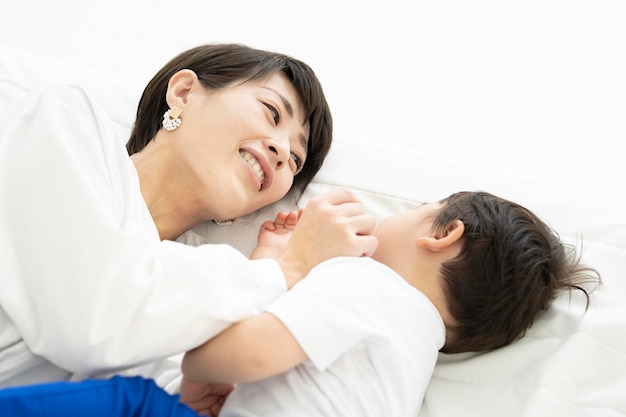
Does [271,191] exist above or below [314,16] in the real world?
below

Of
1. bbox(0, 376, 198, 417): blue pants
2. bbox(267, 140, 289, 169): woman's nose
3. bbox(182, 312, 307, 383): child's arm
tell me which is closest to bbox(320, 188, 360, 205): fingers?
bbox(267, 140, 289, 169): woman's nose

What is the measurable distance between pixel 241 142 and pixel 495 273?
23.8 inches

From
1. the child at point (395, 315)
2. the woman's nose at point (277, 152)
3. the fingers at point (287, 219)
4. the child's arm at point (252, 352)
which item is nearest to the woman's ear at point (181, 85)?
the woman's nose at point (277, 152)

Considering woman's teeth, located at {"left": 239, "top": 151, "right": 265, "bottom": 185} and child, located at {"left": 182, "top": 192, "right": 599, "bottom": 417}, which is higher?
woman's teeth, located at {"left": 239, "top": 151, "right": 265, "bottom": 185}

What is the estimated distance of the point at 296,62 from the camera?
1.58 m

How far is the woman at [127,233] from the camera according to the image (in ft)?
3.18

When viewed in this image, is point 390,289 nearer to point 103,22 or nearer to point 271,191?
point 271,191

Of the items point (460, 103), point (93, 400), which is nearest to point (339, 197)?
point (93, 400)

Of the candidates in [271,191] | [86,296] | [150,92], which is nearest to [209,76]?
[150,92]

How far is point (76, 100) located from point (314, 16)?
56.7 inches

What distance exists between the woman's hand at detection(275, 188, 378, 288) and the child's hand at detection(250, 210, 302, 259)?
15 cm

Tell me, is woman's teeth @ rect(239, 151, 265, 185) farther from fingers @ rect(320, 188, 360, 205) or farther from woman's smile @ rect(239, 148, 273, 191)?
fingers @ rect(320, 188, 360, 205)

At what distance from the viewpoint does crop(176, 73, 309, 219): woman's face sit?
54.5 inches

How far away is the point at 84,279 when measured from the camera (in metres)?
0.97
